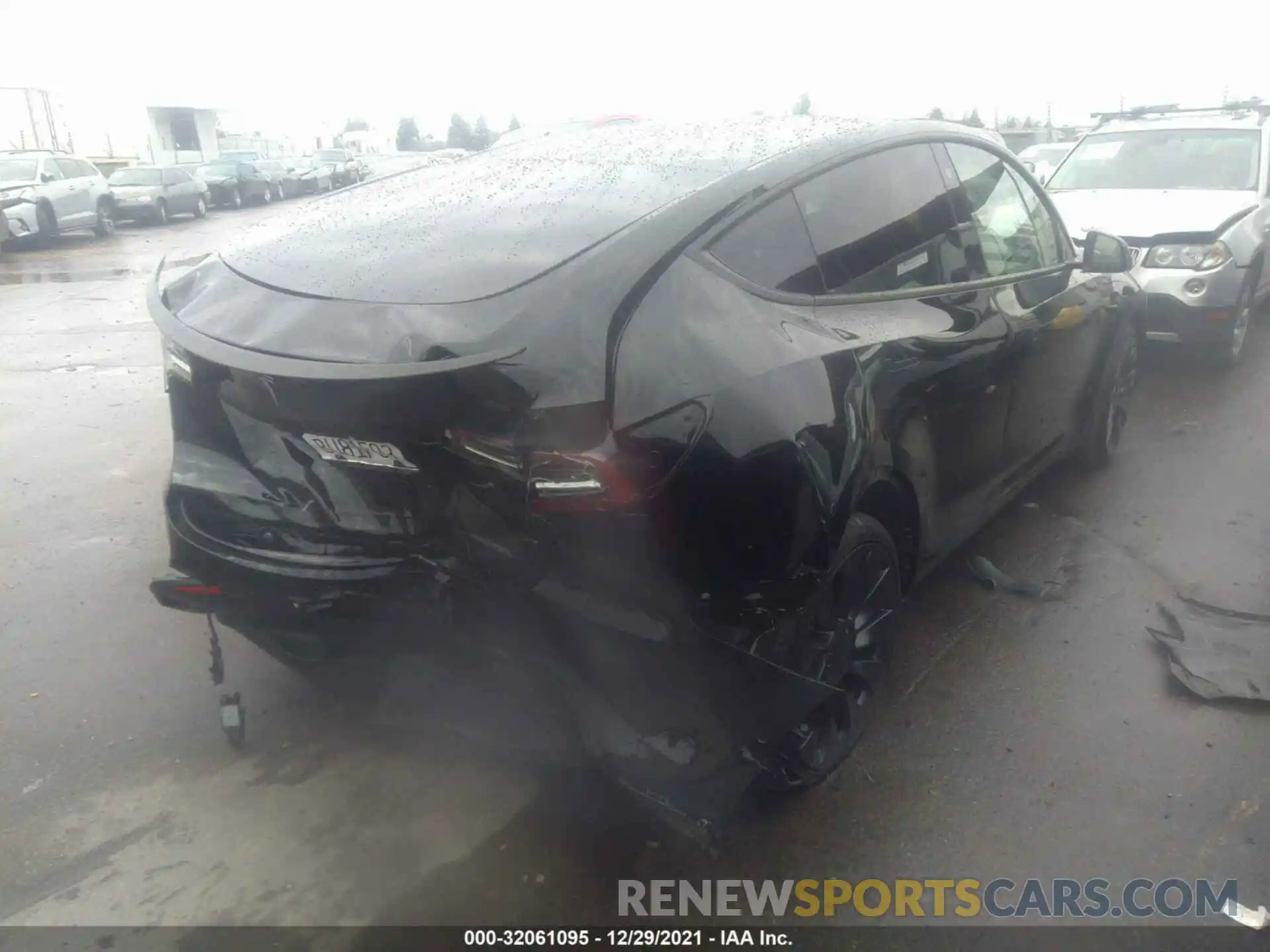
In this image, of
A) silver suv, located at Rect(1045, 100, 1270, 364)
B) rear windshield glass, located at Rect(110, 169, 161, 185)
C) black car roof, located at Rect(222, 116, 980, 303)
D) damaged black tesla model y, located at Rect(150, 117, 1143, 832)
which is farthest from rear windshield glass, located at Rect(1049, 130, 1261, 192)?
rear windshield glass, located at Rect(110, 169, 161, 185)

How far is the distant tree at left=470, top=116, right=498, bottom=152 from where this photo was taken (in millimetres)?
51969

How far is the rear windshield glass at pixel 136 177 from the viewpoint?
933 inches

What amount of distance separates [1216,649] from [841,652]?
1686 millimetres

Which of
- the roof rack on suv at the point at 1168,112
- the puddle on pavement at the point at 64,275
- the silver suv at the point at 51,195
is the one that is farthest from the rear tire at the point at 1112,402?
the silver suv at the point at 51,195

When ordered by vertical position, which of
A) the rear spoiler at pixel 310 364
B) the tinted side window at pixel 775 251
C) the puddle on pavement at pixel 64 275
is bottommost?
the puddle on pavement at pixel 64 275

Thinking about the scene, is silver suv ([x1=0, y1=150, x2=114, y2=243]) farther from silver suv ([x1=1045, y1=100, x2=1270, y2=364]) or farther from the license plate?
the license plate

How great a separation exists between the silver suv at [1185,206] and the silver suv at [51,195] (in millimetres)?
17081

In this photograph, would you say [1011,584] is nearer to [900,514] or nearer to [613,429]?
[900,514]

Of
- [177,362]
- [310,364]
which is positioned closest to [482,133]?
[177,362]

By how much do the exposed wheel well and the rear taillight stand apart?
0.87 m

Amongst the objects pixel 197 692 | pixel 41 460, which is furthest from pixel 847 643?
pixel 41 460

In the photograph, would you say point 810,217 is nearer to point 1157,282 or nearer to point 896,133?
point 896,133

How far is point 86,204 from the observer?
20.3 meters

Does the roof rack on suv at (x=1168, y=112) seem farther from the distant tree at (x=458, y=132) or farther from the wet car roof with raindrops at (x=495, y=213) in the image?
the distant tree at (x=458, y=132)
